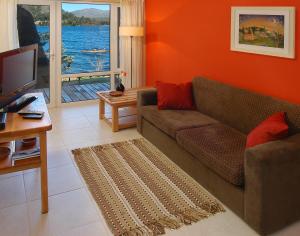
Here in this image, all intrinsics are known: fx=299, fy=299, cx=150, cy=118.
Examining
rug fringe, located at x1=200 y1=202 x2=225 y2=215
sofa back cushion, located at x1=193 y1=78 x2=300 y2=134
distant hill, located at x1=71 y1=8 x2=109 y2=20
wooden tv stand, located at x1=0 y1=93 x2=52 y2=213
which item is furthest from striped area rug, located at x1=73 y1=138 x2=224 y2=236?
distant hill, located at x1=71 y1=8 x2=109 y2=20

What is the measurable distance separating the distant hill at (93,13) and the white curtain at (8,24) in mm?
1097

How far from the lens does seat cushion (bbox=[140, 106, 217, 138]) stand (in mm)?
3291

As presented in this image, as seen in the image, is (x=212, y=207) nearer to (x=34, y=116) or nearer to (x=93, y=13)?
(x=34, y=116)

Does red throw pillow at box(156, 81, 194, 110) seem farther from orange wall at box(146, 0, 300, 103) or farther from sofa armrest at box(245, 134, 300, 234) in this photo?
sofa armrest at box(245, 134, 300, 234)

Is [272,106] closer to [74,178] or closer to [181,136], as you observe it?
[181,136]

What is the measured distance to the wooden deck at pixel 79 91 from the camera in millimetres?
5725

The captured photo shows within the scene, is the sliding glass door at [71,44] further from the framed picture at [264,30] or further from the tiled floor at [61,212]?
the framed picture at [264,30]

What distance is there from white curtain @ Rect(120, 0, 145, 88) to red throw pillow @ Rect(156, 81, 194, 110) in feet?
5.90

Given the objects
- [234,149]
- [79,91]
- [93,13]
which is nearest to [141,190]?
[234,149]

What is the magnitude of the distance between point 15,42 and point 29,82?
7.01 feet

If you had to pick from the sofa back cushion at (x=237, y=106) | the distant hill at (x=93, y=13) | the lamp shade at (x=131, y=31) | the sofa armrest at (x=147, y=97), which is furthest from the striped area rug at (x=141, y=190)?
the distant hill at (x=93, y=13)

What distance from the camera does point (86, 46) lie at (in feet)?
18.7

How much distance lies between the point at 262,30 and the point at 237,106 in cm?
83

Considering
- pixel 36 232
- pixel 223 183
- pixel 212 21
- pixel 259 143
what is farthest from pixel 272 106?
pixel 36 232
